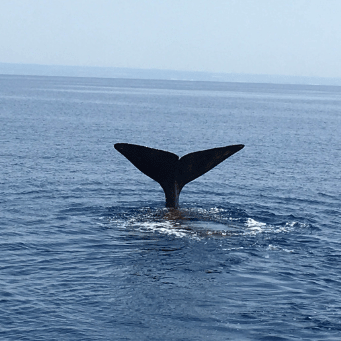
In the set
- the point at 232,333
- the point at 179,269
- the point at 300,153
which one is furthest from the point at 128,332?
the point at 300,153

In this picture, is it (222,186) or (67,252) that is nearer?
(67,252)

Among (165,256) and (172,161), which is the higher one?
(172,161)

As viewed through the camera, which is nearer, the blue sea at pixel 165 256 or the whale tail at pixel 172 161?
the blue sea at pixel 165 256

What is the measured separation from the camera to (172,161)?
692 inches

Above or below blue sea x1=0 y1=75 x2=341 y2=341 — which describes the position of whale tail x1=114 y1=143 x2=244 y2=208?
above

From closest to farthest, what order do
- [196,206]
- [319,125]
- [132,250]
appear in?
[132,250] < [196,206] < [319,125]

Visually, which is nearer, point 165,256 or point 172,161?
point 165,256

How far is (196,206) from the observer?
21.2m

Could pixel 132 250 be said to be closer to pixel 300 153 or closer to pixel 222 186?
pixel 222 186

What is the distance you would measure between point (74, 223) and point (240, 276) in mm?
6812

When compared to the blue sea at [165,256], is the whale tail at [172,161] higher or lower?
higher

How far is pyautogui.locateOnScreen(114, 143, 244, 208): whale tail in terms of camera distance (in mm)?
17031

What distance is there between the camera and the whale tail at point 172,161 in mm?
17031

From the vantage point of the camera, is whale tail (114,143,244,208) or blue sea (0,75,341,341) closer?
blue sea (0,75,341,341)
